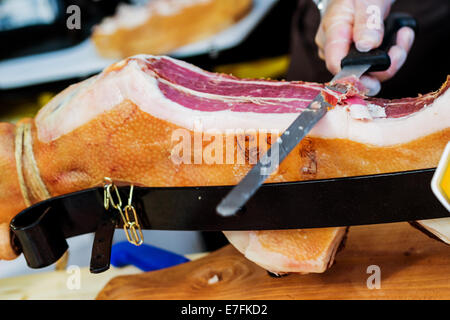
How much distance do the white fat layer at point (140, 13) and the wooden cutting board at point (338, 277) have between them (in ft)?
6.25

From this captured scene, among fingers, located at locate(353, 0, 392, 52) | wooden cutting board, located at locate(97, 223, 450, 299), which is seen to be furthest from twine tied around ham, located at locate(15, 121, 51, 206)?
fingers, located at locate(353, 0, 392, 52)

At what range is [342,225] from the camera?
44.8 inches

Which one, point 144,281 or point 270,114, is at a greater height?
point 270,114

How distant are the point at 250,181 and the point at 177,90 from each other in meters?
A: 0.47

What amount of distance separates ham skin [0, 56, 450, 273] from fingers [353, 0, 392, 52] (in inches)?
9.5

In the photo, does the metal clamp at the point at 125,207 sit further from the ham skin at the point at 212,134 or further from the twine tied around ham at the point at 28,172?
the twine tied around ham at the point at 28,172

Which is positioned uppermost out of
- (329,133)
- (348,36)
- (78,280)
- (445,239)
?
(348,36)

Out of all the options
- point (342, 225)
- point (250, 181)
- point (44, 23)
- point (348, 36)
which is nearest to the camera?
point (250, 181)

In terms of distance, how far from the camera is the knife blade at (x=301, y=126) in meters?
0.86

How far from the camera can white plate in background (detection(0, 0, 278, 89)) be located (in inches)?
120

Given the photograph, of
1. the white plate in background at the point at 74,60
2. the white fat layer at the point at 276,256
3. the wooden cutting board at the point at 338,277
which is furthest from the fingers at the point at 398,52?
the white plate in background at the point at 74,60

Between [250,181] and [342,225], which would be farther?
[342,225]
